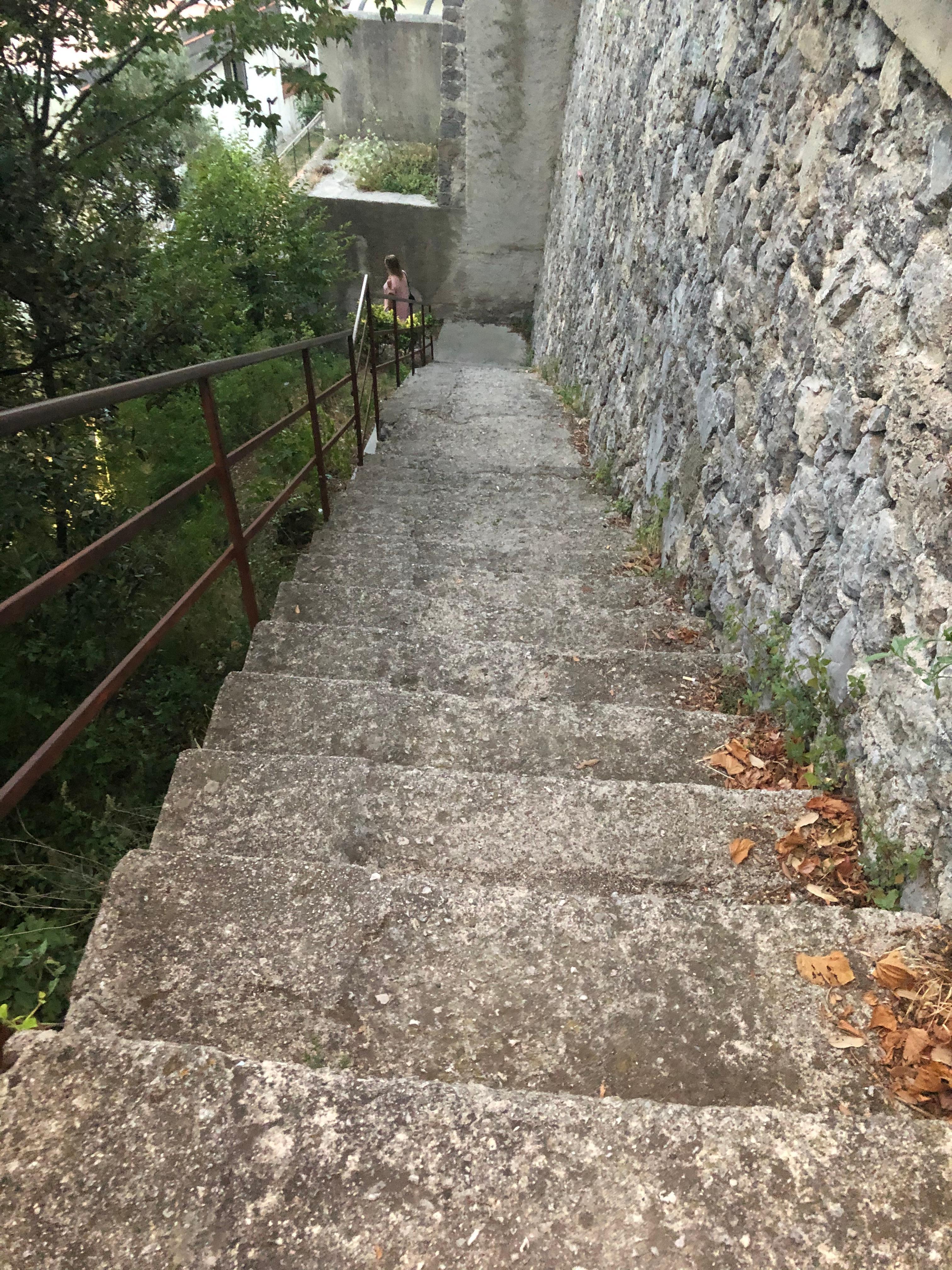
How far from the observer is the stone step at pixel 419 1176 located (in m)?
0.91

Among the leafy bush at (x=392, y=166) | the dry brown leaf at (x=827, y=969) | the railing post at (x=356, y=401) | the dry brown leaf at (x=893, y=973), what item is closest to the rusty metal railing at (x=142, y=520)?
the railing post at (x=356, y=401)

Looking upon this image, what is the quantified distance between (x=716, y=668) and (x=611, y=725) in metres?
0.58

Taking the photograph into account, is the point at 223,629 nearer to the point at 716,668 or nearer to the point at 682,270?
the point at 716,668

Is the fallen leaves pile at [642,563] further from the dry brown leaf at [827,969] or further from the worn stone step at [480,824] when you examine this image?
the dry brown leaf at [827,969]

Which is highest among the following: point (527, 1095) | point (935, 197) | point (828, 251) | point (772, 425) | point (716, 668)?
point (935, 197)

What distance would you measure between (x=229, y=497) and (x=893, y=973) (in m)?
2.14

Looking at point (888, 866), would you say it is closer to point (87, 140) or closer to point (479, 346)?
point (87, 140)

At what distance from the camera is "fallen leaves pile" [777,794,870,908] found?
1632mm

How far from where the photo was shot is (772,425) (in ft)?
7.64

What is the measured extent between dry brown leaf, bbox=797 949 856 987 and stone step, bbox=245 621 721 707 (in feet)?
3.78

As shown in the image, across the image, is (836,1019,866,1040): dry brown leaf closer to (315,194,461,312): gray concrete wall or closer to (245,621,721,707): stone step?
(245,621,721,707): stone step

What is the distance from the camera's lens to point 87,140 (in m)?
3.71

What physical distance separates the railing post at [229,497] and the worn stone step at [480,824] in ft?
2.81

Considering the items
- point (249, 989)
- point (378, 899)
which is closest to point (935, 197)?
point (378, 899)
